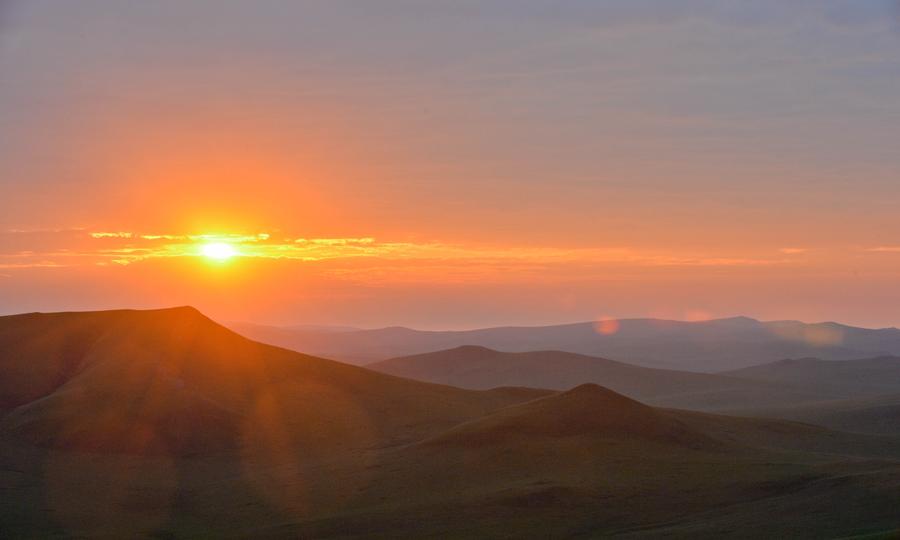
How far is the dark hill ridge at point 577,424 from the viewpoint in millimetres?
55938

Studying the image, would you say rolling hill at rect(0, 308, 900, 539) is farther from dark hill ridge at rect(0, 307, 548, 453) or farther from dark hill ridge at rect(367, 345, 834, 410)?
dark hill ridge at rect(367, 345, 834, 410)

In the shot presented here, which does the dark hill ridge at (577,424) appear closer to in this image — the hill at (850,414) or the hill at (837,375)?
the hill at (850,414)

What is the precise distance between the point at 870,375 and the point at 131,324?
423 ft

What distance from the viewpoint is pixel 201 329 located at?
282 ft

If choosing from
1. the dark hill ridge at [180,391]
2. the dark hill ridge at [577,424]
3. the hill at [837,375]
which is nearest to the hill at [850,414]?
the dark hill ridge at [577,424]

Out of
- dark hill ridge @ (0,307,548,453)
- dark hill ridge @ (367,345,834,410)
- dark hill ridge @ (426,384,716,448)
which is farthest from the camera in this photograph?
dark hill ridge @ (367,345,834,410)

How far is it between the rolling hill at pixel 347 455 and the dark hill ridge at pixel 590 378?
43745 mm

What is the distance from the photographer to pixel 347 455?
2328 inches

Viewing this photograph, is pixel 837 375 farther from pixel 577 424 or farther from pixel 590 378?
pixel 577 424

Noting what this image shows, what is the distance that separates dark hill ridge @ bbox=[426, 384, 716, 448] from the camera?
5594 centimetres

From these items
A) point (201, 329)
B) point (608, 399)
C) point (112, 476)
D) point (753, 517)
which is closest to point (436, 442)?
point (608, 399)

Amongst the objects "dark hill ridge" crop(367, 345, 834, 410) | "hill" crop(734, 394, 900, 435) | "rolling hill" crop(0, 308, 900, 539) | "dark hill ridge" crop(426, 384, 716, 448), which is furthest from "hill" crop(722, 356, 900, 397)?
"dark hill ridge" crop(426, 384, 716, 448)

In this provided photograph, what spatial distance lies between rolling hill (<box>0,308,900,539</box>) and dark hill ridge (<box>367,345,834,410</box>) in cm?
4374

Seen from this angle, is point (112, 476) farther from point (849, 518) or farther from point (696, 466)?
point (849, 518)
